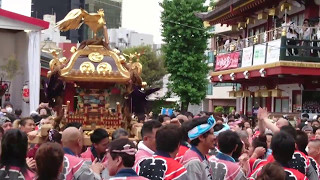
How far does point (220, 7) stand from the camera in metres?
27.9

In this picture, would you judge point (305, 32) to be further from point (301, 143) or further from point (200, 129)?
point (200, 129)

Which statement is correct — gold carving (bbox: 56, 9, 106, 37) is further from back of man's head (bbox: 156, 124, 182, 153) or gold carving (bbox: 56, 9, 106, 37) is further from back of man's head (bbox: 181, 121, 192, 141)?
back of man's head (bbox: 156, 124, 182, 153)

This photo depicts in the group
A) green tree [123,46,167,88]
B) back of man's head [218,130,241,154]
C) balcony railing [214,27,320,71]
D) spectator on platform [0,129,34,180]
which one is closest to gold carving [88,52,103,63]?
back of man's head [218,130,241,154]

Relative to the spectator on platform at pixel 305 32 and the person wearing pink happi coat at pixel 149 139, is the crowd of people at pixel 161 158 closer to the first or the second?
the person wearing pink happi coat at pixel 149 139

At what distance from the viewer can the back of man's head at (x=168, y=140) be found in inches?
A: 218

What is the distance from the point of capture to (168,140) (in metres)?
5.55

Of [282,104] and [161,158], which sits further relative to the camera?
[282,104]

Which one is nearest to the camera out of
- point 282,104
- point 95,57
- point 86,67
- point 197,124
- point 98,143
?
point 197,124

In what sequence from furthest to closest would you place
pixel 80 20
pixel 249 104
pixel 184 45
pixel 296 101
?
pixel 184 45 < pixel 249 104 < pixel 296 101 < pixel 80 20

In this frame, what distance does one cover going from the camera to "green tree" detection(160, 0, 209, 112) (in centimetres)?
3266

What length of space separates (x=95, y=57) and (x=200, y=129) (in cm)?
407

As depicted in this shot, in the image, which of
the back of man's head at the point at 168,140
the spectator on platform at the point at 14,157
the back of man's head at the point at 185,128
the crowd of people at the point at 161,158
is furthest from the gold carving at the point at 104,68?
the spectator on platform at the point at 14,157

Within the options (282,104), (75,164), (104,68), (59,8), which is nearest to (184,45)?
(282,104)

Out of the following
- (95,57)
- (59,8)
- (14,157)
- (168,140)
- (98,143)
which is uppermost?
(59,8)
